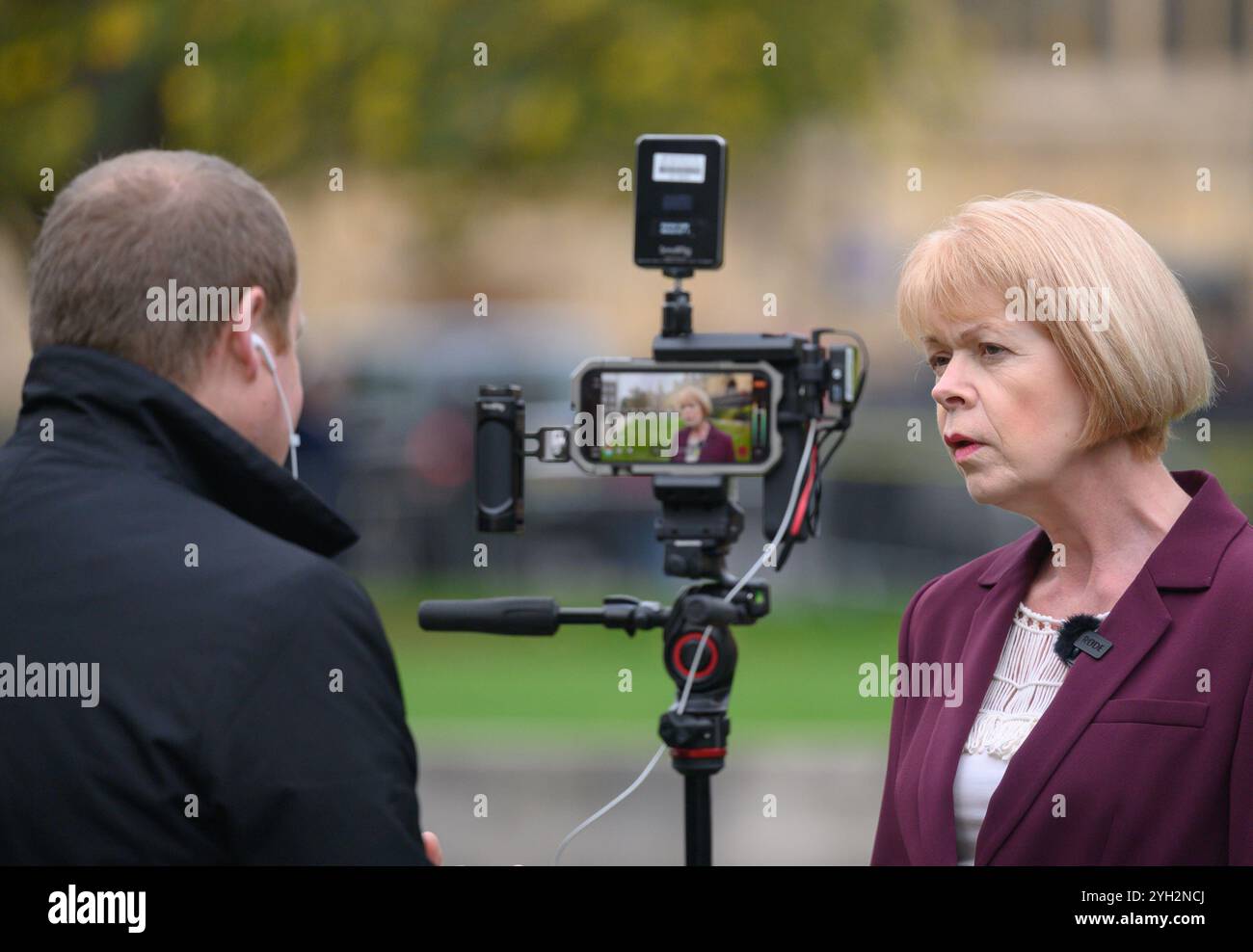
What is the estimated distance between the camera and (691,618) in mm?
3275

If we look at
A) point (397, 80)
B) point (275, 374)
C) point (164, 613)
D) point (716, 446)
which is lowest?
point (164, 613)

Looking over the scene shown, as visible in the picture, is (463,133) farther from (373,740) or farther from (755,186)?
(373,740)

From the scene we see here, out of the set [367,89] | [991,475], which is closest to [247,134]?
[367,89]

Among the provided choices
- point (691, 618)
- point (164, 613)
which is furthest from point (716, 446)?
point (164, 613)

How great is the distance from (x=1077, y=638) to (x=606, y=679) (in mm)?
9245

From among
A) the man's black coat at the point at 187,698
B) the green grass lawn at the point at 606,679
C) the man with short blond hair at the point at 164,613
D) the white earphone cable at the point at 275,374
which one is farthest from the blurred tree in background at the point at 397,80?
the man's black coat at the point at 187,698

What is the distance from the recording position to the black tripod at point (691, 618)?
3.26 meters

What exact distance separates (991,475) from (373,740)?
1.11 m

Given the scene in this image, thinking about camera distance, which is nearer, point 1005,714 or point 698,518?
point 1005,714

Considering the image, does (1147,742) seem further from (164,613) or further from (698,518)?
(164,613)

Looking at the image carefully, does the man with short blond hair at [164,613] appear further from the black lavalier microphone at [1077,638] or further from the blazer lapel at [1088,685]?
the black lavalier microphone at [1077,638]

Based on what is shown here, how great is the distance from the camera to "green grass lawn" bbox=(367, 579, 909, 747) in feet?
32.2

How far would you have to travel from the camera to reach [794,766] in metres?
8.52

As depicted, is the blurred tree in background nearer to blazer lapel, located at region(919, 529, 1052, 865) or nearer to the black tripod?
the black tripod
